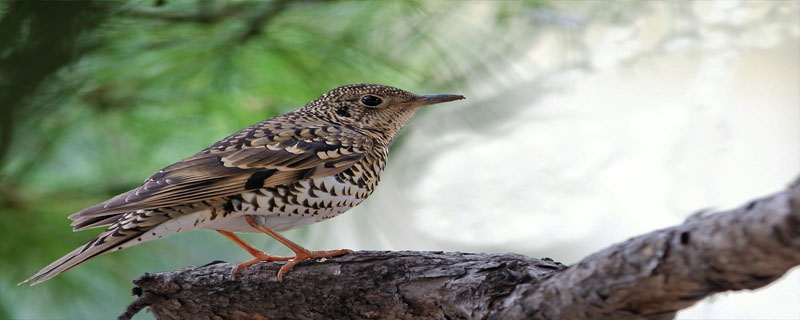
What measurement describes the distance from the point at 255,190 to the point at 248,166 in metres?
0.08

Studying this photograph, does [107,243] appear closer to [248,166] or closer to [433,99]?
[248,166]

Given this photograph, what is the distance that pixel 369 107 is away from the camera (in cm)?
288

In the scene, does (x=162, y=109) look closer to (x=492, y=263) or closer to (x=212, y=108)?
(x=212, y=108)

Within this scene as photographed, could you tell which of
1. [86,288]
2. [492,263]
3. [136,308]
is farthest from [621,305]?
[86,288]

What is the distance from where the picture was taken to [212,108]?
123 inches

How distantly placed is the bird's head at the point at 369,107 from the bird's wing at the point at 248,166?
0.66 ft

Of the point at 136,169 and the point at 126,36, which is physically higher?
the point at 126,36

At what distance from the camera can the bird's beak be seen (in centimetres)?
263

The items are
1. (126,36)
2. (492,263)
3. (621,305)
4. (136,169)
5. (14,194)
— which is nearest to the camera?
(621,305)

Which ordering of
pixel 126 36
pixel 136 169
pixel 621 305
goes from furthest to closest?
pixel 136 169
pixel 126 36
pixel 621 305

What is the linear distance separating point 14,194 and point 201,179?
3.63 feet

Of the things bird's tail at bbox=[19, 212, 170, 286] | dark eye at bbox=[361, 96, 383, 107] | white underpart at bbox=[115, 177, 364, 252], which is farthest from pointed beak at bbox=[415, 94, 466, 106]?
bird's tail at bbox=[19, 212, 170, 286]

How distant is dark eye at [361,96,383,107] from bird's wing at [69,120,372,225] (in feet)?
0.70

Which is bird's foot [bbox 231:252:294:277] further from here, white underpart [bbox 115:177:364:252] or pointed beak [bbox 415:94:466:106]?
pointed beak [bbox 415:94:466:106]
